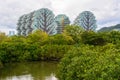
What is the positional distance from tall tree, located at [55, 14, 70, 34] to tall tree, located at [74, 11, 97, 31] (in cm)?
302

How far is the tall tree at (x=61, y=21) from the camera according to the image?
270 ft

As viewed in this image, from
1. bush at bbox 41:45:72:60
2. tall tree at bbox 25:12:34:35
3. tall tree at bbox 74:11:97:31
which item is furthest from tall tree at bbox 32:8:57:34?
bush at bbox 41:45:72:60

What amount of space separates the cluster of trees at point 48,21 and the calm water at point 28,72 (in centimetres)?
3147

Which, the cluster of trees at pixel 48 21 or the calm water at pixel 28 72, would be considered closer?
the calm water at pixel 28 72

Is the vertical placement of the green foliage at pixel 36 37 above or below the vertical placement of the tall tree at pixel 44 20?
below

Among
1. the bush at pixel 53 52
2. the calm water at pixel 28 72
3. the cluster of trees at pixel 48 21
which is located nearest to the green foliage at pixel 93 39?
the bush at pixel 53 52

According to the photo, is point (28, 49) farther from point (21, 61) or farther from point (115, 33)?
point (115, 33)

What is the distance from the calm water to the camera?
3470 centimetres

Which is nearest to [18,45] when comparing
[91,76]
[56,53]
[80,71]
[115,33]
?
[56,53]

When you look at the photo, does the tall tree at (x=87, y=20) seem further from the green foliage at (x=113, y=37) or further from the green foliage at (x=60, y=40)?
the green foliage at (x=113, y=37)

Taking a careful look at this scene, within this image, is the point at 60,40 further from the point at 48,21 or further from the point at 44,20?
the point at 44,20

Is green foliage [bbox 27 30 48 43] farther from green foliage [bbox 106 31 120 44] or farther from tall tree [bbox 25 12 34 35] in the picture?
tall tree [bbox 25 12 34 35]

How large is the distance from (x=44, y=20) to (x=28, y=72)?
39.5 metres

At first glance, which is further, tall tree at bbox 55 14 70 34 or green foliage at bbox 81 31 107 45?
tall tree at bbox 55 14 70 34
